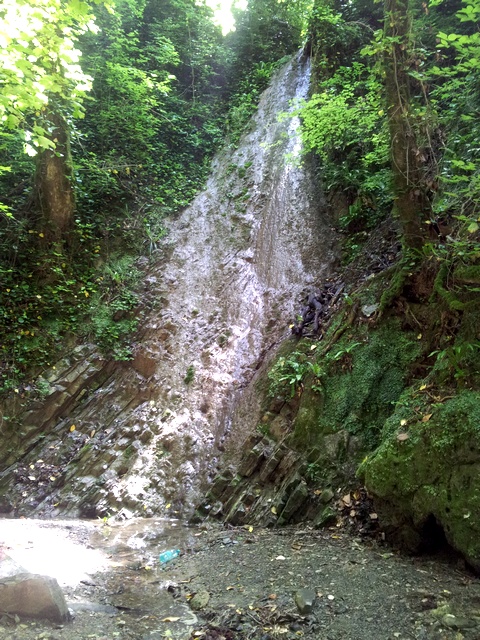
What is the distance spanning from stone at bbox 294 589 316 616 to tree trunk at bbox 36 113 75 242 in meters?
9.17

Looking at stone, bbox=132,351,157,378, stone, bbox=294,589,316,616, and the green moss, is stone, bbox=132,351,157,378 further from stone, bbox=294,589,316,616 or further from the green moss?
stone, bbox=294,589,316,616

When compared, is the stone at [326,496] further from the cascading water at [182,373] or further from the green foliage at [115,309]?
the green foliage at [115,309]

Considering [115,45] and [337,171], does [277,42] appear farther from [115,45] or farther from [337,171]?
[337,171]

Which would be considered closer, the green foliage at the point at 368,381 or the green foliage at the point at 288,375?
the green foliage at the point at 368,381

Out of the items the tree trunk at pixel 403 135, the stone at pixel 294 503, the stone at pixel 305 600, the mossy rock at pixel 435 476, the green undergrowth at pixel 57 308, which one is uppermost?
the tree trunk at pixel 403 135

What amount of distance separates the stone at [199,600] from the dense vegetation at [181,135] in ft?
12.9

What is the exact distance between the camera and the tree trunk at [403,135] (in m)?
5.40

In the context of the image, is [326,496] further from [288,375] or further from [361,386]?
[288,375]

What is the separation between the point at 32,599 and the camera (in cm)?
312

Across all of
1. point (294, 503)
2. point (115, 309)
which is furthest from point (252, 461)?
point (115, 309)

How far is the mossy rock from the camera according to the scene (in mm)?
3633

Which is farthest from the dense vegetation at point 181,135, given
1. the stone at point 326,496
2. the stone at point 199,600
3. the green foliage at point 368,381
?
the stone at point 199,600

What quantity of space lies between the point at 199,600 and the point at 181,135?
14.9m

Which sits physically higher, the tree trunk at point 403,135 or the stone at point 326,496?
the tree trunk at point 403,135
